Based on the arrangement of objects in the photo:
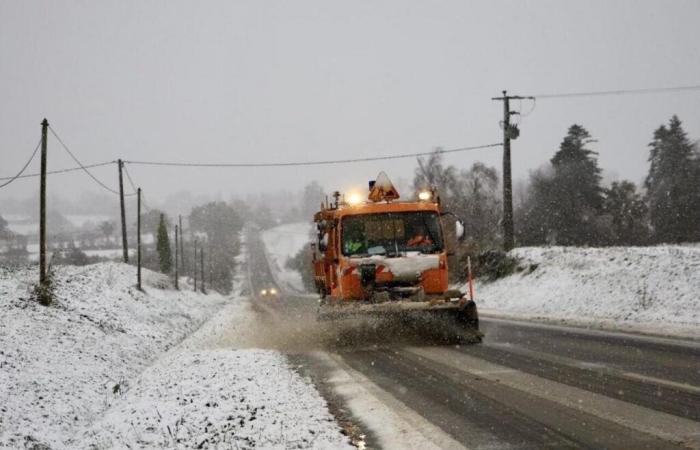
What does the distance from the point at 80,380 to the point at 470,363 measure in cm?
704

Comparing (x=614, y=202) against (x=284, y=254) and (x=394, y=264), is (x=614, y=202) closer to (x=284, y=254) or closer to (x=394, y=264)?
(x=394, y=264)

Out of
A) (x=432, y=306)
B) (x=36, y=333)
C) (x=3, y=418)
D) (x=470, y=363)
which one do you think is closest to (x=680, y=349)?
(x=470, y=363)

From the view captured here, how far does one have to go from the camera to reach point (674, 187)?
5228 cm

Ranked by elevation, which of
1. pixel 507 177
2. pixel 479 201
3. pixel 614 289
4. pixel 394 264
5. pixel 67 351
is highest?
pixel 479 201

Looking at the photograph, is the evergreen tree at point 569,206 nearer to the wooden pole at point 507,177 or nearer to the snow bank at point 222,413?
the wooden pole at point 507,177

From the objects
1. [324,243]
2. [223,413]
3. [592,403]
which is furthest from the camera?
[324,243]

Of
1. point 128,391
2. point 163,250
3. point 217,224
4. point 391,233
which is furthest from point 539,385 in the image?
point 217,224

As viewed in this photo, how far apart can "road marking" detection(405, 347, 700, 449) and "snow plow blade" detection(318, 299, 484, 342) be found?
6.95ft

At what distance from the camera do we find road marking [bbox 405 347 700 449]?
5.44 meters

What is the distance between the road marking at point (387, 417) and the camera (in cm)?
554

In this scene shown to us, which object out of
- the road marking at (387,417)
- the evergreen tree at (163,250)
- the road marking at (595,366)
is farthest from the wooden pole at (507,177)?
the evergreen tree at (163,250)

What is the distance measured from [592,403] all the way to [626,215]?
187 ft

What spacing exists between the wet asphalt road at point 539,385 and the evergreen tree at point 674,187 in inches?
1702

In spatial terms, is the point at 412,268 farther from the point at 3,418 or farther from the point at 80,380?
the point at 3,418
